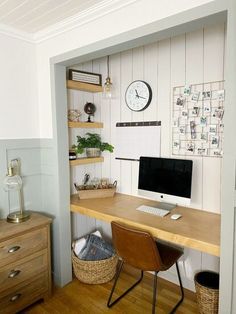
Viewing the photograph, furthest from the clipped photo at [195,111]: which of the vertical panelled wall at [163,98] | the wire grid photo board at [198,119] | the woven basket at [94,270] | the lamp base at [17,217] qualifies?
the lamp base at [17,217]

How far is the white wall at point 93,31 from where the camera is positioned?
152cm

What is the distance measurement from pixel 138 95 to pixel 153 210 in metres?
1.14

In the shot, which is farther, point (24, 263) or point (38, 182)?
point (38, 182)

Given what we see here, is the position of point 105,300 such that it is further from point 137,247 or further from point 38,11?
point 38,11

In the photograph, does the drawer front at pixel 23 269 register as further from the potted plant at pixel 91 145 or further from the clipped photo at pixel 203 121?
the clipped photo at pixel 203 121

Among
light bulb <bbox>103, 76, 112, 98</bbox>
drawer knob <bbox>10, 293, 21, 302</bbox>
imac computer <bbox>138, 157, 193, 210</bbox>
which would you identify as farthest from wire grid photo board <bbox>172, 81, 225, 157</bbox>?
drawer knob <bbox>10, 293, 21, 302</bbox>

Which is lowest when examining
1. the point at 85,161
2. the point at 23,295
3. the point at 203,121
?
the point at 23,295

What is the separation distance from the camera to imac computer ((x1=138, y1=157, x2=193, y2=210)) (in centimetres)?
202

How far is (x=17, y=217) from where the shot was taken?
2205 mm

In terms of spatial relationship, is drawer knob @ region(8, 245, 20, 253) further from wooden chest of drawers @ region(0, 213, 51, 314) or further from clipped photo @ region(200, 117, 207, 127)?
clipped photo @ region(200, 117, 207, 127)

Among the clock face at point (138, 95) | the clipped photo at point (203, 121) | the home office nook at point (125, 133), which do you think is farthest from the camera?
the clock face at point (138, 95)

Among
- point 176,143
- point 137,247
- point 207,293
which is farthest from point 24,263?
point 176,143

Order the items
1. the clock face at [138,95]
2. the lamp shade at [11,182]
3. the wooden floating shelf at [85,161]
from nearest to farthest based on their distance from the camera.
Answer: the lamp shade at [11,182] < the clock face at [138,95] < the wooden floating shelf at [85,161]

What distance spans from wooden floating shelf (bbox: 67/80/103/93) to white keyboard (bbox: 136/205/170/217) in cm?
133
